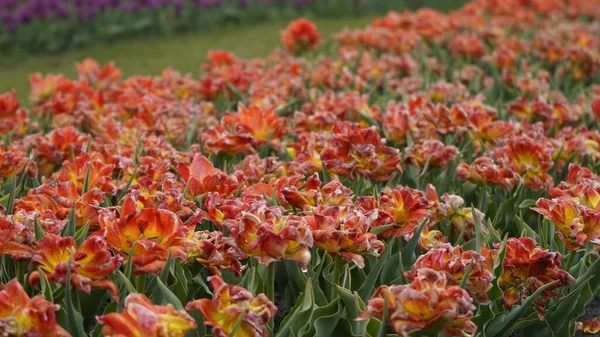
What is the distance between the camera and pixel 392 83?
413cm

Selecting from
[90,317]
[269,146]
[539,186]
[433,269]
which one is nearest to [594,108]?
[539,186]

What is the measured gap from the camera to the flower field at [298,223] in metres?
1.50

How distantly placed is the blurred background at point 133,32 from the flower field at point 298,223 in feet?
15.6

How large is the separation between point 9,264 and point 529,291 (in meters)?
1.26

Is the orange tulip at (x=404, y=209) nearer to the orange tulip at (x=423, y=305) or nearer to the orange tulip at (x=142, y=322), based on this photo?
the orange tulip at (x=423, y=305)

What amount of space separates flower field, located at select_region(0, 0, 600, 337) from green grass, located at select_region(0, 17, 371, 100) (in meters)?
4.31

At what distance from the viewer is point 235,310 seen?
1.44 m

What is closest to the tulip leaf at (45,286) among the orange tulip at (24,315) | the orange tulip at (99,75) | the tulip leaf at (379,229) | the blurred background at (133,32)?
the orange tulip at (24,315)

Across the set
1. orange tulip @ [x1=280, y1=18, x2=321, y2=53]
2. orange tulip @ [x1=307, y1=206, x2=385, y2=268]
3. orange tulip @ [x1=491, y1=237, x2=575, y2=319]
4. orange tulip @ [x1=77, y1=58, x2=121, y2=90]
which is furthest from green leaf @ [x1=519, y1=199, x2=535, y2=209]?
orange tulip @ [x1=280, y1=18, x2=321, y2=53]

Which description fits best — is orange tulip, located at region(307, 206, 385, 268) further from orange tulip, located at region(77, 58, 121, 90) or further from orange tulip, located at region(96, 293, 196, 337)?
orange tulip, located at region(77, 58, 121, 90)

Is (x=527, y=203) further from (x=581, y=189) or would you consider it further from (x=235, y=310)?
(x=235, y=310)

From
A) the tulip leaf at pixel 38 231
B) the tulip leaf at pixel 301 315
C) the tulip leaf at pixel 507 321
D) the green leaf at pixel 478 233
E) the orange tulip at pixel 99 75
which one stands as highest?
the tulip leaf at pixel 38 231

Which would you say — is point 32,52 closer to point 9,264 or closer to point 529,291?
point 9,264

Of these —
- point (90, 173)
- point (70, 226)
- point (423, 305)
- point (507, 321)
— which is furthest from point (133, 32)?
point (423, 305)
